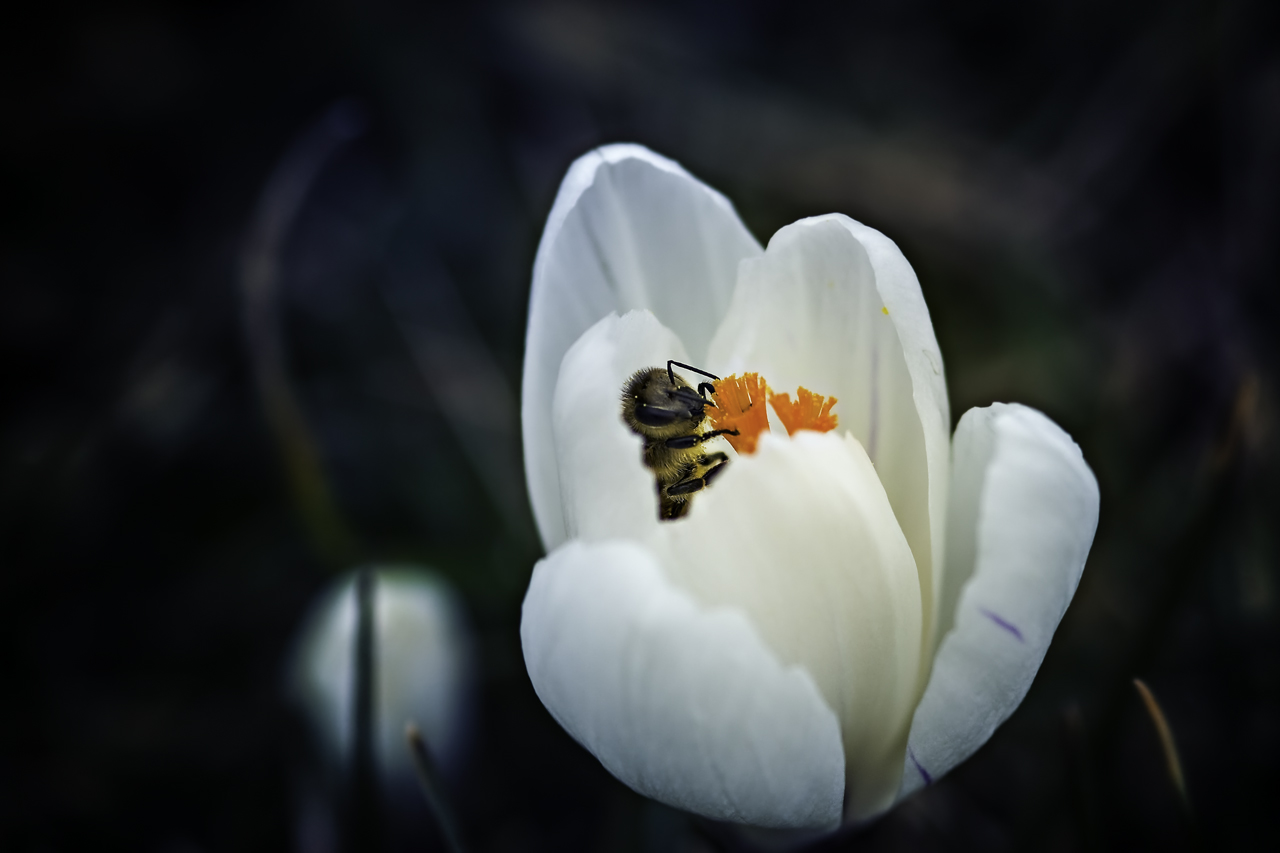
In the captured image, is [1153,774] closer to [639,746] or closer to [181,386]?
[639,746]

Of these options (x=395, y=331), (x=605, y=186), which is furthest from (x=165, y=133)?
(x=605, y=186)

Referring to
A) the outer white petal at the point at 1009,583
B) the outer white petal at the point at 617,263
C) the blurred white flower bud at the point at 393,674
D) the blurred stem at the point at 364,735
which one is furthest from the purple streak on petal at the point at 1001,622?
the blurred white flower bud at the point at 393,674

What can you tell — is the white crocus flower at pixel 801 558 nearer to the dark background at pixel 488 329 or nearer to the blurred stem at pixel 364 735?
the blurred stem at pixel 364 735

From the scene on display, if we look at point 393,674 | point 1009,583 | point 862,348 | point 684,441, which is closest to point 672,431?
point 684,441

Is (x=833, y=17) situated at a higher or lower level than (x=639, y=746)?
higher

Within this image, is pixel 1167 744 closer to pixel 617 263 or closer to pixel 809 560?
pixel 809 560

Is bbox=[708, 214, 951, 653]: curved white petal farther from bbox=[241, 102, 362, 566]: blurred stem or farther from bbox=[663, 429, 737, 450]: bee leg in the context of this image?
bbox=[241, 102, 362, 566]: blurred stem
